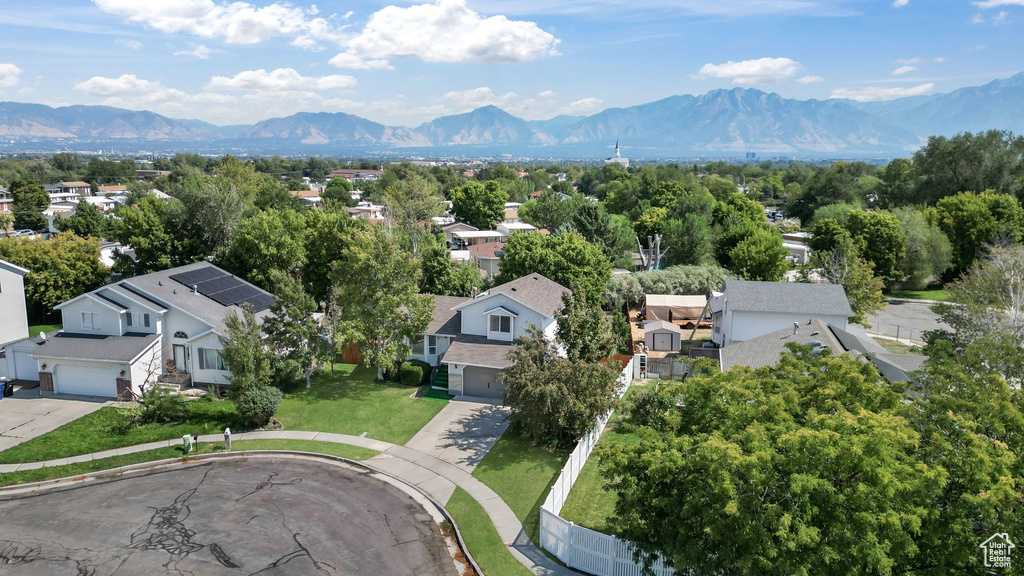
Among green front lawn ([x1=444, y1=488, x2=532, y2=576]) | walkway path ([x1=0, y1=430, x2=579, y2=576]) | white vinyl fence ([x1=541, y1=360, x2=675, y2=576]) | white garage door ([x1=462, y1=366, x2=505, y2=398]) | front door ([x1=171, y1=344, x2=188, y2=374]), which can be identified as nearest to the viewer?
white vinyl fence ([x1=541, y1=360, x2=675, y2=576])

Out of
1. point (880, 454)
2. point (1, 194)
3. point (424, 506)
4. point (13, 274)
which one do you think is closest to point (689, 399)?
point (880, 454)

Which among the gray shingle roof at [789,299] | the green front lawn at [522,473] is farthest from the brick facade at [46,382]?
the gray shingle roof at [789,299]

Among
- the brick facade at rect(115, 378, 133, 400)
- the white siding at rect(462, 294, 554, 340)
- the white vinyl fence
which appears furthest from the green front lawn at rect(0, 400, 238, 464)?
the white vinyl fence

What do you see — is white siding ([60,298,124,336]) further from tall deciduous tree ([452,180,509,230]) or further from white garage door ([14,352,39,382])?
tall deciduous tree ([452,180,509,230])

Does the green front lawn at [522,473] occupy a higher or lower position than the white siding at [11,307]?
lower

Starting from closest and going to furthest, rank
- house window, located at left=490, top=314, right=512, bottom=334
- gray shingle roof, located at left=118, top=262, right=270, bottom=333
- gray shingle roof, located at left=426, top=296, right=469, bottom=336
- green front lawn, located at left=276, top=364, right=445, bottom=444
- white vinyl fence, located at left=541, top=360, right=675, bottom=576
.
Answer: white vinyl fence, located at left=541, top=360, right=675, bottom=576, green front lawn, located at left=276, top=364, right=445, bottom=444, gray shingle roof, located at left=118, top=262, right=270, bottom=333, house window, located at left=490, top=314, right=512, bottom=334, gray shingle roof, located at left=426, top=296, right=469, bottom=336

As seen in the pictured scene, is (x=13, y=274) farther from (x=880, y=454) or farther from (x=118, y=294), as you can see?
(x=880, y=454)

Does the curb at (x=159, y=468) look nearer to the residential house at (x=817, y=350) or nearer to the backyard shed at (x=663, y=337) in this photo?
the residential house at (x=817, y=350)
